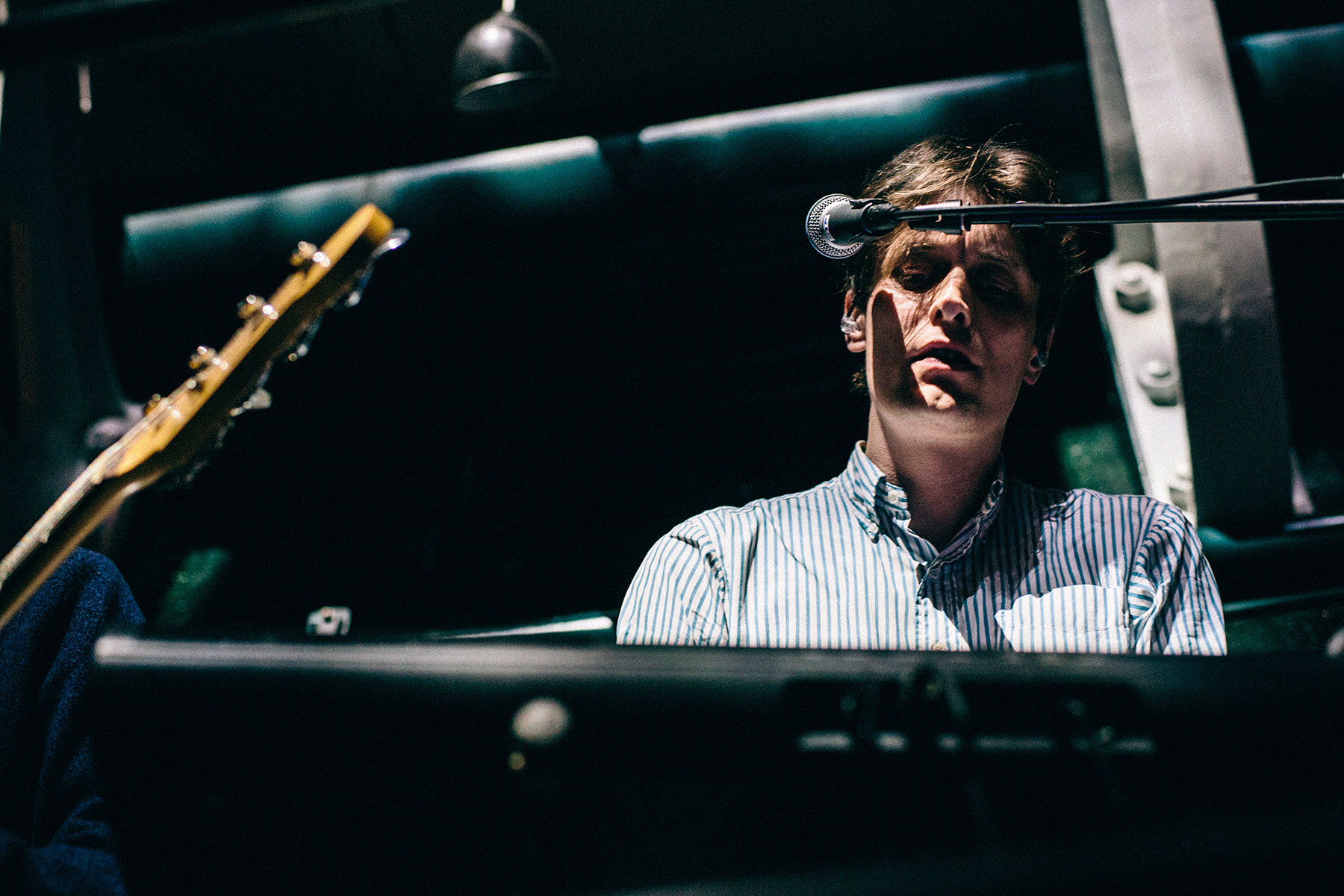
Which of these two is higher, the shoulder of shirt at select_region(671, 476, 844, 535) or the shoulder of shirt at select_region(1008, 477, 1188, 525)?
the shoulder of shirt at select_region(671, 476, 844, 535)

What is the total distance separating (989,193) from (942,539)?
2.48ft

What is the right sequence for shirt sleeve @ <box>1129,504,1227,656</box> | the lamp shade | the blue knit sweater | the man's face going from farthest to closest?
the lamp shade < the man's face < shirt sleeve @ <box>1129,504,1227,656</box> < the blue knit sweater

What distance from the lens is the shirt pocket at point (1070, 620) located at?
4.85 feet

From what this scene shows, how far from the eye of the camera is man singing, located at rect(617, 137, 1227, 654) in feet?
5.01

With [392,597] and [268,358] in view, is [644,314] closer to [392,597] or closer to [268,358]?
[392,597]

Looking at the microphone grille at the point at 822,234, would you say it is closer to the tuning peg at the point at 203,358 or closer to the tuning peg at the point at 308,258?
the tuning peg at the point at 308,258

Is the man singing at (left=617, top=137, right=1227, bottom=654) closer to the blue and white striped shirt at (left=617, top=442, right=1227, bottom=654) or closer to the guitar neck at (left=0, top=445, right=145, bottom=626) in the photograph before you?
the blue and white striped shirt at (left=617, top=442, right=1227, bottom=654)

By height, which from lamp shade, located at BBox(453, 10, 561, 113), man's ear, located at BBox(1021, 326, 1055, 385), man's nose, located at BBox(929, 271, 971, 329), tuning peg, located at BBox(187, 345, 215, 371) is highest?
lamp shade, located at BBox(453, 10, 561, 113)

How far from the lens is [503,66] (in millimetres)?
3064

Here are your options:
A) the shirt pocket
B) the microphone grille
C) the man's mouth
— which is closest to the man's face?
the man's mouth

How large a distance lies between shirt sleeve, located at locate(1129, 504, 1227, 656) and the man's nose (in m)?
0.53

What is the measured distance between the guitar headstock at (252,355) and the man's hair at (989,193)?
1150 mm

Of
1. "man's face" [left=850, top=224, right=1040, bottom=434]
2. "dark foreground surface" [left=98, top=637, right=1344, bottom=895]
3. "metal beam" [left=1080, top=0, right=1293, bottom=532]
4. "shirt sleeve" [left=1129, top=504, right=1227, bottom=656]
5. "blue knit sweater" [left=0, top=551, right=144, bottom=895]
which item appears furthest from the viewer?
"metal beam" [left=1080, top=0, right=1293, bottom=532]

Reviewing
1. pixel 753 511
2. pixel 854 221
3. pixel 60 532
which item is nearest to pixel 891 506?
pixel 753 511
